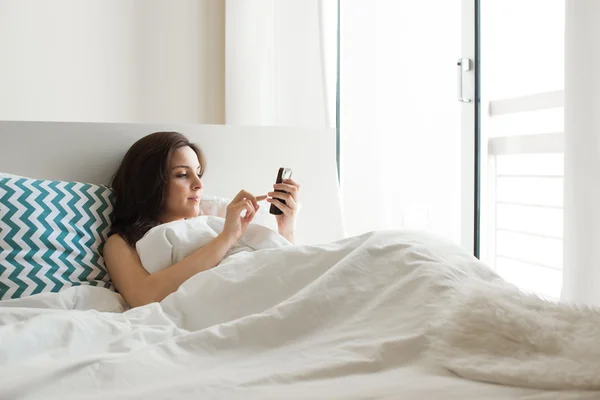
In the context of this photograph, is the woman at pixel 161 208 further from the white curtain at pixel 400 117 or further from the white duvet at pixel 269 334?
the white curtain at pixel 400 117

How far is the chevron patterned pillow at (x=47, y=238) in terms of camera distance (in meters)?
1.47

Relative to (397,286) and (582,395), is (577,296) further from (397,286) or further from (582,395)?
(582,395)

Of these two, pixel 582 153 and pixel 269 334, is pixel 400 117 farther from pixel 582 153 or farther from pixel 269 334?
pixel 269 334

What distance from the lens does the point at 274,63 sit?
3207 millimetres

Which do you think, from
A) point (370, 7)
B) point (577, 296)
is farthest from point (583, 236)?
point (370, 7)

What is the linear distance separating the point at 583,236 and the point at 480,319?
85 cm

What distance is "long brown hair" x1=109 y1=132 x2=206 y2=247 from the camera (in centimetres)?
171

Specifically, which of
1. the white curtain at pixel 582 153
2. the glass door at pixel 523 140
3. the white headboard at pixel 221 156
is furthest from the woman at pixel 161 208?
the glass door at pixel 523 140

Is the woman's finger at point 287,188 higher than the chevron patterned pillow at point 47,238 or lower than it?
higher

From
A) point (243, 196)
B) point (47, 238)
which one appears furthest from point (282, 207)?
point (47, 238)

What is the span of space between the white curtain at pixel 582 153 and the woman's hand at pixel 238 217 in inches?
32.3

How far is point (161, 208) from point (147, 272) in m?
0.28

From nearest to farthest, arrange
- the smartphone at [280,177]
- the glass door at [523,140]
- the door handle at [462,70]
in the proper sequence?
the smartphone at [280,177] < the glass door at [523,140] < the door handle at [462,70]

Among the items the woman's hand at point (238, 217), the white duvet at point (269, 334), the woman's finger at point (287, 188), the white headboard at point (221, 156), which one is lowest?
the white duvet at point (269, 334)
